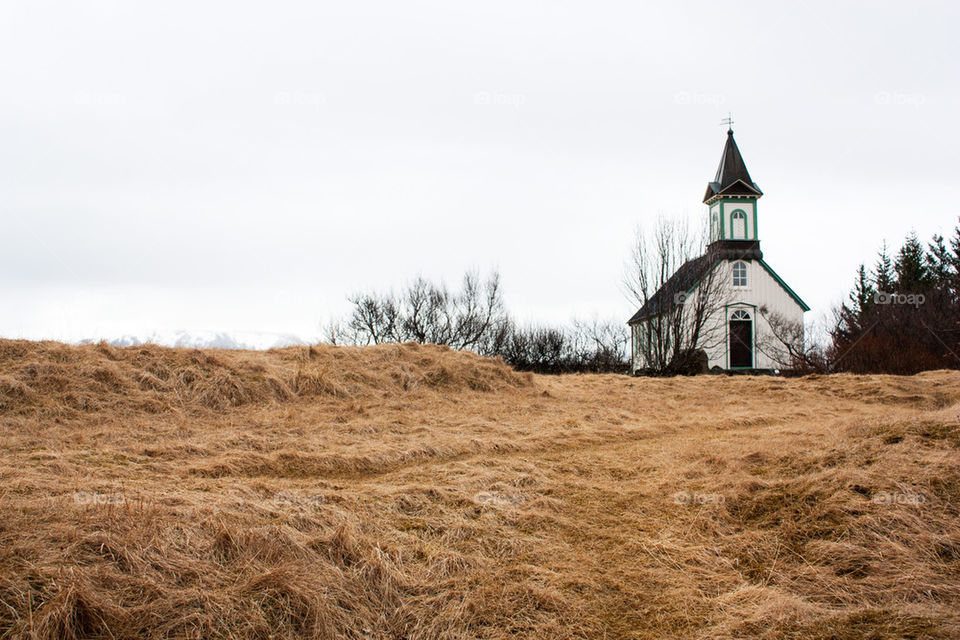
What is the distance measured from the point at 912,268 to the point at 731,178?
16.6 m

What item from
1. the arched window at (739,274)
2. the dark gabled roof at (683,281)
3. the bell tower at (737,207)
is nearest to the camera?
the dark gabled roof at (683,281)

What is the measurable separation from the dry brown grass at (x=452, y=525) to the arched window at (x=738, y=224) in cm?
2362

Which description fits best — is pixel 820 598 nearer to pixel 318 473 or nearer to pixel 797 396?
pixel 318 473

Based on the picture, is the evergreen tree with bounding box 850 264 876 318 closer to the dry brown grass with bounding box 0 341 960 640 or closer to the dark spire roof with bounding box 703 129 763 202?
the dark spire roof with bounding box 703 129 763 202

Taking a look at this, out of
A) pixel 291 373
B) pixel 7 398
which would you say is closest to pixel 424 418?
pixel 291 373

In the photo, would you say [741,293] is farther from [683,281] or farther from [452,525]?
[452,525]

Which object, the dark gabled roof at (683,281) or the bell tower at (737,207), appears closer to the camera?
the dark gabled roof at (683,281)

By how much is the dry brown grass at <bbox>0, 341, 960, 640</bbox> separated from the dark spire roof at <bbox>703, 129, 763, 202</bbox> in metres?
23.8

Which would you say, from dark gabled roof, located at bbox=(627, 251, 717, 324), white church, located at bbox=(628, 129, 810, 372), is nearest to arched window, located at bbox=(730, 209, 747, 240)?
white church, located at bbox=(628, 129, 810, 372)

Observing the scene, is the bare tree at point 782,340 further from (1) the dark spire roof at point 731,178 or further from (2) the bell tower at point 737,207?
(1) the dark spire roof at point 731,178

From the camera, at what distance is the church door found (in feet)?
92.7

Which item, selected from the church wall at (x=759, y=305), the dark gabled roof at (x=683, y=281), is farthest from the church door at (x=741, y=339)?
the dark gabled roof at (x=683, y=281)

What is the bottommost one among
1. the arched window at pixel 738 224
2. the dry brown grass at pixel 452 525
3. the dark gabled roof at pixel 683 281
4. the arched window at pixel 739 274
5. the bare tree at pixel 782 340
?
the dry brown grass at pixel 452 525

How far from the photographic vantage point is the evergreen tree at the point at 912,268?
34.5 metres
